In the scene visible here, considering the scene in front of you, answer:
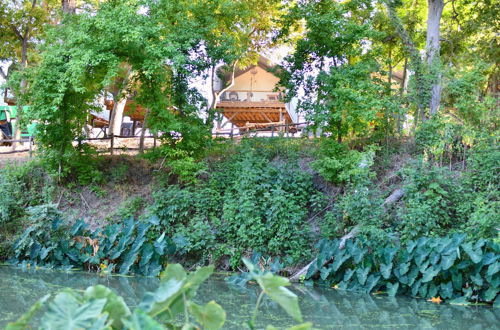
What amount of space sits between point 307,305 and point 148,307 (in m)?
7.46

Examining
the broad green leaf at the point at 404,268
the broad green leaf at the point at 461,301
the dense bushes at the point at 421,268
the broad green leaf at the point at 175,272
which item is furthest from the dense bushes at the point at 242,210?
the broad green leaf at the point at 175,272

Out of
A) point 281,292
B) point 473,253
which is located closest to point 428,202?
point 473,253

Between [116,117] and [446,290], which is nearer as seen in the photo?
[446,290]

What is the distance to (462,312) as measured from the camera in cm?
1062

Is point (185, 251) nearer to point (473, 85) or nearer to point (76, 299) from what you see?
point (473, 85)

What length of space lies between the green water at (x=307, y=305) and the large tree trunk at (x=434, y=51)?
7287 mm

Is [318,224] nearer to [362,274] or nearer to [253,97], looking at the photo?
[362,274]

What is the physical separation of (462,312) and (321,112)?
7836 mm

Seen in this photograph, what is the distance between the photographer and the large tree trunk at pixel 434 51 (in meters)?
17.3

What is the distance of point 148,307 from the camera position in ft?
11.4

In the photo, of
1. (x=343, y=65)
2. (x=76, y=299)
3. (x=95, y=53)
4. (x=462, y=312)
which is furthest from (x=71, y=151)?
(x=76, y=299)

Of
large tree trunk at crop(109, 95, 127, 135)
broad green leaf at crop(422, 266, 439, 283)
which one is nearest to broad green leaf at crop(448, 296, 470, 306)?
broad green leaf at crop(422, 266, 439, 283)

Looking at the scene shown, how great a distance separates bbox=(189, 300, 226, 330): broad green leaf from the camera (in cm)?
344

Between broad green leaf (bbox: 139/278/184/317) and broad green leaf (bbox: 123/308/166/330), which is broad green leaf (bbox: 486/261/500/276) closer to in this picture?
broad green leaf (bbox: 139/278/184/317)
